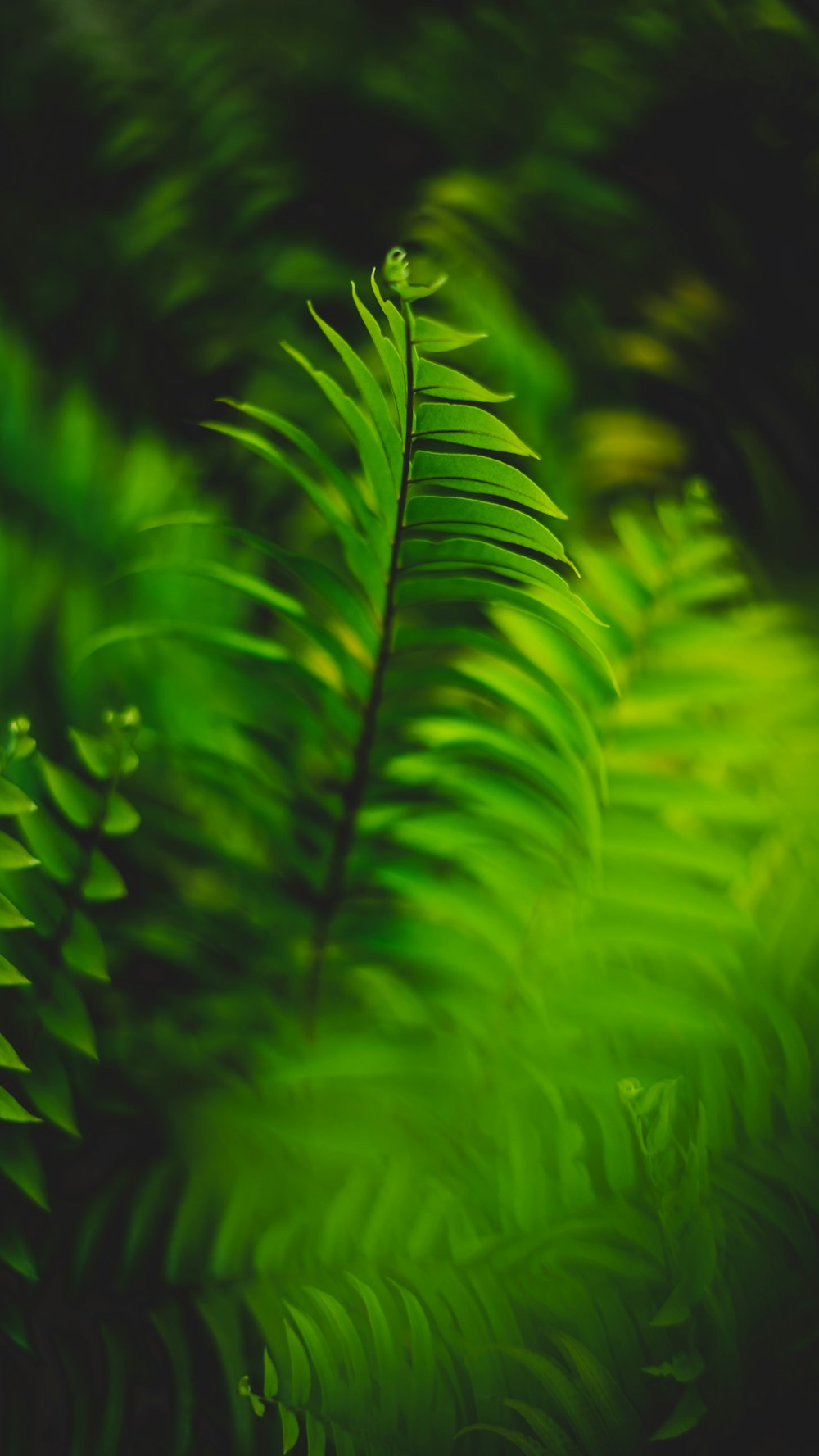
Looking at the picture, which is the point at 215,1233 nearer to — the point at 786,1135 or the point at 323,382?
the point at 786,1135

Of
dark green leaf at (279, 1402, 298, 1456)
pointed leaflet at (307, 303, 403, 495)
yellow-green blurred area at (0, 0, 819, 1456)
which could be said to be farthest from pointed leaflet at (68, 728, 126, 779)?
dark green leaf at (279, 1402, 298, 1456)

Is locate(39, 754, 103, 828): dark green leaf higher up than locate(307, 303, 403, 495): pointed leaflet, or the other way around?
locate(307, 303, 403, 495): pointed leaflet

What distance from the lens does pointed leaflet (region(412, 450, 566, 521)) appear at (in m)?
0.41

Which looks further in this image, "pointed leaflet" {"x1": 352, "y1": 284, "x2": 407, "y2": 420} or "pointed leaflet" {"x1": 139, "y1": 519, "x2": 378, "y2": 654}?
"pointed leaflet" {"x1": 139, "y1": 519, "x2": 378, "y2": 654}

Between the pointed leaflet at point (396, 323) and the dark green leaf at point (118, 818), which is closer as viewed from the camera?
the pointed leaflet at point (396, 323)

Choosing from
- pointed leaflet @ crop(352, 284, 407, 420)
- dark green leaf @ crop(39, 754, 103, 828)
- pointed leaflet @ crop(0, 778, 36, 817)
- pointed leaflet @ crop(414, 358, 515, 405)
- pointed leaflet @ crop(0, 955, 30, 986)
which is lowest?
pointed leaflet @ crop(0, 955, 30, 986)

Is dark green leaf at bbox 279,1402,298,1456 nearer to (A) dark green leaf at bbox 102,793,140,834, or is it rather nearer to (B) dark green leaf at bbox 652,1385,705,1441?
(B) dark green leaf at bbox 652,1385,705,1441

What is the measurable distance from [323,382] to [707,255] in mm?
1090

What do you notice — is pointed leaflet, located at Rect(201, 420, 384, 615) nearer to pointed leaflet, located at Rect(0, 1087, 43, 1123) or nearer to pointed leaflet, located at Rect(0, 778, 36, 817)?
pointed leaflet, located at Rect(0, 778, 36, 817)

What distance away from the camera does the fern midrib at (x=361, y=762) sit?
16.3 inches

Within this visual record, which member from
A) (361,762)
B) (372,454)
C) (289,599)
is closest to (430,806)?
(361,762)

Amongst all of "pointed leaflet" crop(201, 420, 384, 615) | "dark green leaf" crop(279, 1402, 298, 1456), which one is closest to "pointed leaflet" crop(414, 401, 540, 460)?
"pointed leaflet" crop(201, 420, 384, 615)

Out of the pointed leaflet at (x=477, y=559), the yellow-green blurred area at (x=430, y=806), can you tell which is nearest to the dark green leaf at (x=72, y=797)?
the yellow-green blurred area at (x=430, y=806)

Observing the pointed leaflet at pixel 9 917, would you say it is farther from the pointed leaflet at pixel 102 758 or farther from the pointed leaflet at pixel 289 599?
the pointed leaflet at pixel 289 599
